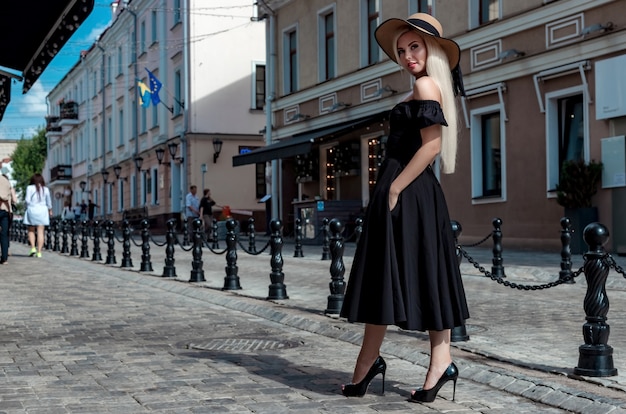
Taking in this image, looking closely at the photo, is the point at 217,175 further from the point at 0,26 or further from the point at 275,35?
the point at 0,26

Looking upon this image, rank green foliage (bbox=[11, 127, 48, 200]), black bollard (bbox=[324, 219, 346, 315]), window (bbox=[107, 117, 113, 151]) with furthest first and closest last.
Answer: green foliage (bbox=[11, 127, 48, 200]) < window (bbox=[107, 117, 113, 151]) < black bollard (bbox=[324, 219, 346, 315])

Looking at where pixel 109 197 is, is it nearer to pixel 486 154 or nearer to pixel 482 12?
pixel 486 154

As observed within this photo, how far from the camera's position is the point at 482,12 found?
1900cm

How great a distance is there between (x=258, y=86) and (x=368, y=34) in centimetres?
1354

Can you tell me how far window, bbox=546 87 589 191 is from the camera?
16.4 m

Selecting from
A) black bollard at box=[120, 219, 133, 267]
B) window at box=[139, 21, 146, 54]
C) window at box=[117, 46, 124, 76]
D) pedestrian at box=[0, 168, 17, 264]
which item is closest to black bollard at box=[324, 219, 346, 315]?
black bollard at box=[120, 219, 133, 267]

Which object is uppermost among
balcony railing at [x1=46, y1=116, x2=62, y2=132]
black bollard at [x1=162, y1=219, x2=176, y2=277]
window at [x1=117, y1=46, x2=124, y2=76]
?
window at [x1=117, y1=46, x2=124, y2=76]

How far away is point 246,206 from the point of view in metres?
35.8

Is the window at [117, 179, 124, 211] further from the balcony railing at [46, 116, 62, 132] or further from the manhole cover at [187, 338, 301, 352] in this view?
the manhole cover at [187, 338, 301, 352]

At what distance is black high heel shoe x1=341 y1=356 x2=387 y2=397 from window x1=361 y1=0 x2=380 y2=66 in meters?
18.9

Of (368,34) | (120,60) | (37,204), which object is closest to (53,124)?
(120,60)

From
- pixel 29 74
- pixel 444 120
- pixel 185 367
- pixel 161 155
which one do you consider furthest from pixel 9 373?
pixel 161 155

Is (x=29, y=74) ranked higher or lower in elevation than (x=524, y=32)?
lower

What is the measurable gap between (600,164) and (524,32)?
3.54 m
